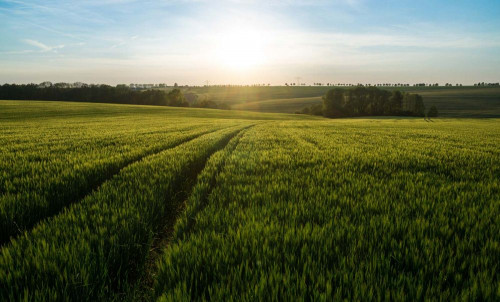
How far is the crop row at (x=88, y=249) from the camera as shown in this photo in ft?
7.27

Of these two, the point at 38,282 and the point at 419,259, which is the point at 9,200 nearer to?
the point at 38,282

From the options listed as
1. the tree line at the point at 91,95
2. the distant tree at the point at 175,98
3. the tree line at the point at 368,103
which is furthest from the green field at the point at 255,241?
A: the tree line at the point at 91,95

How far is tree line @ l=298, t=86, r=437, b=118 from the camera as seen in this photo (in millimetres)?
90312

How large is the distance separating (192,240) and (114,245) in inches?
33.9

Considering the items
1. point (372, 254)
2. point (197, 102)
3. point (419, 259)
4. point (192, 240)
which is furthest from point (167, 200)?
point (197, 102)

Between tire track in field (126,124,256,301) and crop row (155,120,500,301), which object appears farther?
tire track in field (126,124,256,301)

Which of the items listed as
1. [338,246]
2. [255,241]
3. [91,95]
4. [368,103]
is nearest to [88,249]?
[255,241]

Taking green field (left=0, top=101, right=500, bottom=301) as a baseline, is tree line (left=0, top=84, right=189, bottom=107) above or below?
above

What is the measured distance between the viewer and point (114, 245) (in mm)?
2871

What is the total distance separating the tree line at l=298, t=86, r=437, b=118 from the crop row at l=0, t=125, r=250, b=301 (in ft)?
307

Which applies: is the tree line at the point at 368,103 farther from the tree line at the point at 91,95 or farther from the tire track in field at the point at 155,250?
the tire track in field at the point at 155,250

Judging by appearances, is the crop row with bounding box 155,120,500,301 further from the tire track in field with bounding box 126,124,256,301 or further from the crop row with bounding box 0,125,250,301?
the crop row with bounding box 0,125,250,301

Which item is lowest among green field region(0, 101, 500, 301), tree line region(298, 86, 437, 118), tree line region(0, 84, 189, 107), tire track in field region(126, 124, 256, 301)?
tire track in field region(126, 124, 256, 301)

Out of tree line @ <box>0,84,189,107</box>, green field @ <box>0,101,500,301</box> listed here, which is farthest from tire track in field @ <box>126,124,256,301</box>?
tree line @ <box>0,84,189,107</box>
